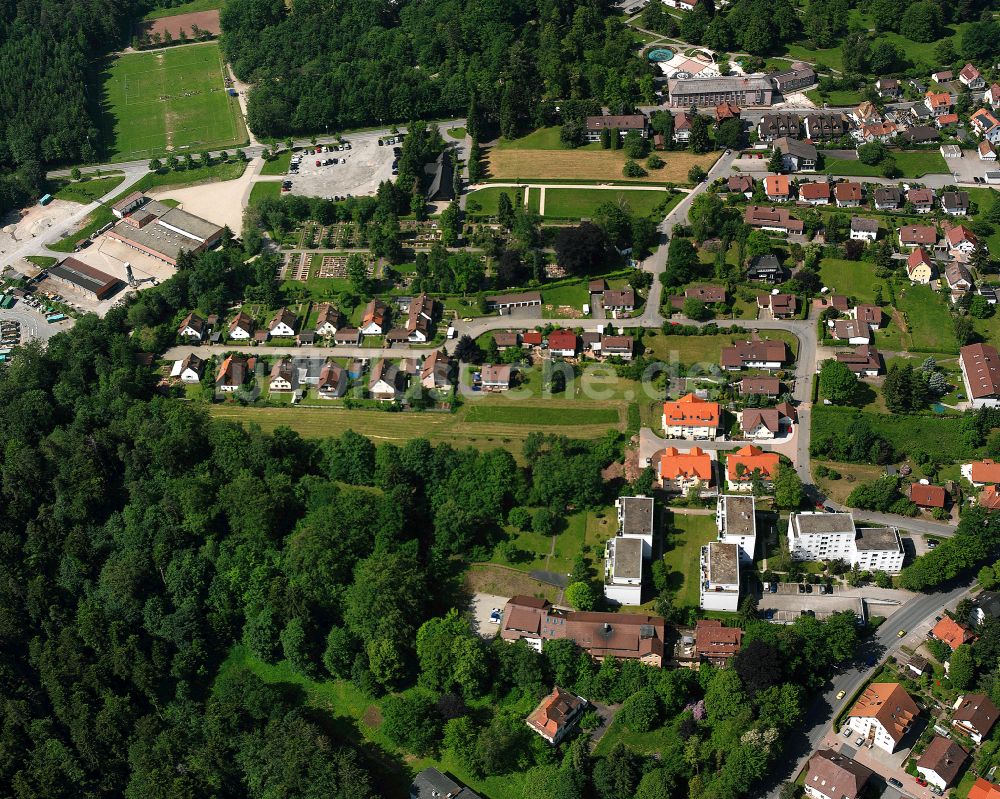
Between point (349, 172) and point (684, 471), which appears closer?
point (684, 471)

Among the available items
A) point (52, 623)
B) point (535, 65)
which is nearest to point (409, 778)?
point (52, 623)

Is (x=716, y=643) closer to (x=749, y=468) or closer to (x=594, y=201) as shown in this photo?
(x=749, y=468)

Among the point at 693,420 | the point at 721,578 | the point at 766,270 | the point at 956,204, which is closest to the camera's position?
the point at 721,578

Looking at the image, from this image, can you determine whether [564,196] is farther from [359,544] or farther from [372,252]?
[359,544]

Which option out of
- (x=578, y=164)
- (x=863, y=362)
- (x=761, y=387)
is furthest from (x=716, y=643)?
(x=578, y=164)

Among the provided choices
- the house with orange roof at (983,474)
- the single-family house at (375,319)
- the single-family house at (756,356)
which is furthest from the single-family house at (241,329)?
the house with orange roof at (983,474)

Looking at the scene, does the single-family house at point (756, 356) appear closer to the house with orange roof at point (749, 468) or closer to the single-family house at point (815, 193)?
the house with orange roof at point (749, 468)

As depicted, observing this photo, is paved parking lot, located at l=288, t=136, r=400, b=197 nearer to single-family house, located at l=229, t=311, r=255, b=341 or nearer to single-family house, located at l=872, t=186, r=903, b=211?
single-family house, located at l=229, t=311, r=255, b=341
